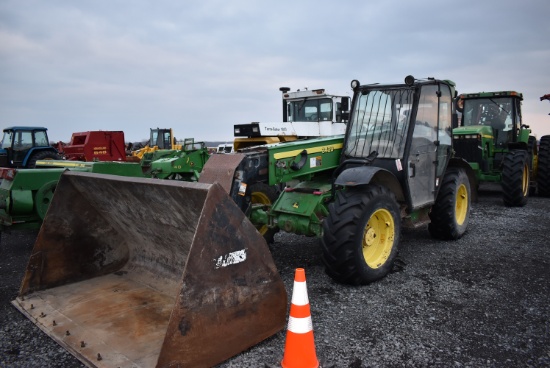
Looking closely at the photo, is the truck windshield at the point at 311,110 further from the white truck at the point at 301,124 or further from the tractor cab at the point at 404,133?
the tractor cab at the point at 404,133

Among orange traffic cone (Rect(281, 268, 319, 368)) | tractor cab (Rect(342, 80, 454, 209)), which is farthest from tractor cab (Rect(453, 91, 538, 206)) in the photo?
orange traffic cone (Rect(281, 268, 319, 368))

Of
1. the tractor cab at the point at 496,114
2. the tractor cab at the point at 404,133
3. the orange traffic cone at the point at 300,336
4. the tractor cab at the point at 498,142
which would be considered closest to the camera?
the orange traffic cone at the point at 300,336

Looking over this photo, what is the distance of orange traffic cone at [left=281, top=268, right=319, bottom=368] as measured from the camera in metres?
2.82

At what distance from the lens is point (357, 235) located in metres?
4.30

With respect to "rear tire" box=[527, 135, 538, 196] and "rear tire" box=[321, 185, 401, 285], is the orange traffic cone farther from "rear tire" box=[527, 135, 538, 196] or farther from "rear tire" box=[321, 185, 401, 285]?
"rear tire" box=[527, 135, 538, 196]

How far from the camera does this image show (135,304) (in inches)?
149

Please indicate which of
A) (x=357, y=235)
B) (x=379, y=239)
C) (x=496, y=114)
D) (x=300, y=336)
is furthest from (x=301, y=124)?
(x=300, y=336)

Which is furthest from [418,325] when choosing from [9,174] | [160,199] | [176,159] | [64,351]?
[176,159]

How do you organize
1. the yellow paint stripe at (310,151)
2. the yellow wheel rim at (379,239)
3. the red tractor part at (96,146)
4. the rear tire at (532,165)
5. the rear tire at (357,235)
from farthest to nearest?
the red tractor part at (96,146), the rear tire at (532,165), the yellow paint stripe at (310,151), the yellow wheel rim at (379,239), the rear tire at (357,235)

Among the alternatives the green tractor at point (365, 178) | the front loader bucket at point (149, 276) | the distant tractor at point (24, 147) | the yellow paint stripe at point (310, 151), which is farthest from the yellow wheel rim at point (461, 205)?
the distant tractor at point (24, 147)

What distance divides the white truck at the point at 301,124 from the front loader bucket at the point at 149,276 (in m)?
7.02

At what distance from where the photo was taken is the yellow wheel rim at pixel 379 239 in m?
4.73

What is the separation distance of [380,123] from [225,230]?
10.5ft

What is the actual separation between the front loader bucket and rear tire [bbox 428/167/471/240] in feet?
11.8
